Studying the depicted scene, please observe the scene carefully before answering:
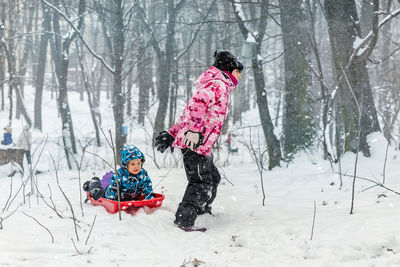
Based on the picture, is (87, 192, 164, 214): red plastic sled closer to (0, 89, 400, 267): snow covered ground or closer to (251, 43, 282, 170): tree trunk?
(0, 89, 400, 267): snow covered ground

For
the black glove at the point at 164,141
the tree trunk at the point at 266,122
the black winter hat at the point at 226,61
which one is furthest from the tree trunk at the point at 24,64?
the black winter hat at the point at 226,61

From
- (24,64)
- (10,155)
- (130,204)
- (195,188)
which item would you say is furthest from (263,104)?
(24,64)

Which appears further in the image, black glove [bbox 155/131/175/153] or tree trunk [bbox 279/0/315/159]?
tree trunk [bbox 279/0/315/159]

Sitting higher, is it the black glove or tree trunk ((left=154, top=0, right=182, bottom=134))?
tree trunk ((left=154, top=0, right=182, bottom=134))

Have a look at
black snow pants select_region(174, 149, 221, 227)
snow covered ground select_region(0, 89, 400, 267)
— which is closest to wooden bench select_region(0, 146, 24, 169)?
snow covered ground select_region(0, 89, 400, 267)

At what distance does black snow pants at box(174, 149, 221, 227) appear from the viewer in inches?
134

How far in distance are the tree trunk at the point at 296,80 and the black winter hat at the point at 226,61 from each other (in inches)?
114

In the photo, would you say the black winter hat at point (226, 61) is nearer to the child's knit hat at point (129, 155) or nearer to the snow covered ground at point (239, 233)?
the child's knit hat at point (129, 155)

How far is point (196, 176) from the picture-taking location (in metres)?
3.53

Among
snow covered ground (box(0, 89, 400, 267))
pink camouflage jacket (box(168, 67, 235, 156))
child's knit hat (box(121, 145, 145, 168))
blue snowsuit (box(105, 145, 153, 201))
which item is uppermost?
pink camouflage jacket (box(168, 67, 235, 156))

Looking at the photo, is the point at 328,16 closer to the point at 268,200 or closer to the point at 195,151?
the point at 268,200

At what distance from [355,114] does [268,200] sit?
2000 millimetres

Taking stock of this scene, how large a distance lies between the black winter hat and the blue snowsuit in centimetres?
131

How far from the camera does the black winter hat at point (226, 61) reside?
3.59m
